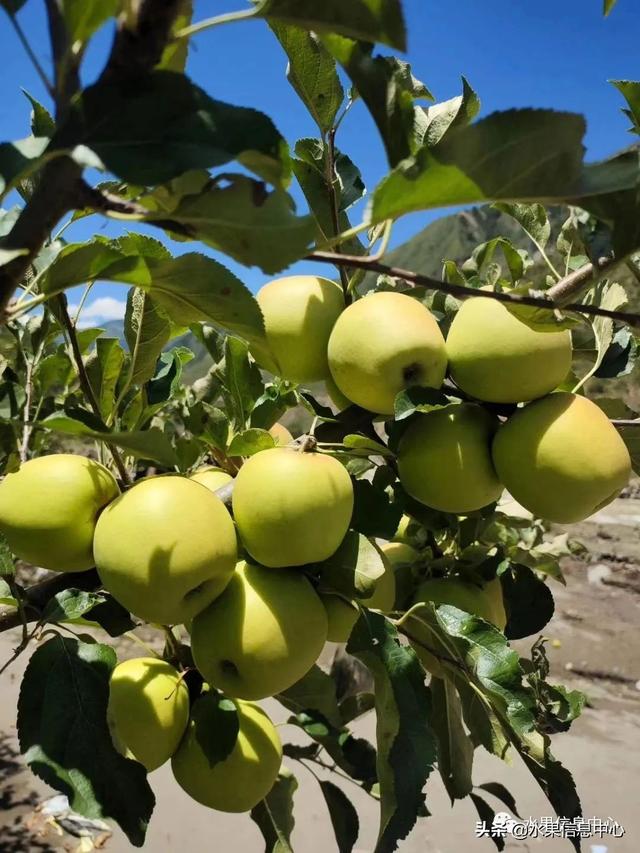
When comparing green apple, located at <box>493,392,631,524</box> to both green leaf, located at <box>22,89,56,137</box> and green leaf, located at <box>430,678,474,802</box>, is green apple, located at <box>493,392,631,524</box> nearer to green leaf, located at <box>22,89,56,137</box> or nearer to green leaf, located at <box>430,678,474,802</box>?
green leaf, located at <box>430,678,474,802</box>

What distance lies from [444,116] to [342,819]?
43.3 inches

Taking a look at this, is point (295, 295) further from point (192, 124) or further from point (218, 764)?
point (218, 764)

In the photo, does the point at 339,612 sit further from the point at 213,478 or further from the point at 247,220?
the point at 247,220

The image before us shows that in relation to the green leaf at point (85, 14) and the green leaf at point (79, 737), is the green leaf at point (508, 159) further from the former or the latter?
the green leaf at point (79, 737)

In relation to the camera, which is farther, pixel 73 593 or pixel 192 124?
pixel 73 593

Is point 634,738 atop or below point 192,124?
below

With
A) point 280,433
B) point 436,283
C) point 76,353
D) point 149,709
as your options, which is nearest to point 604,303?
point 436,283

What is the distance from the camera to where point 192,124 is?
1.41 feet

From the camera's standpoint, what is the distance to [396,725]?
709mm

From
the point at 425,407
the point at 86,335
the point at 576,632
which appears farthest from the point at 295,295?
the point at 576,632

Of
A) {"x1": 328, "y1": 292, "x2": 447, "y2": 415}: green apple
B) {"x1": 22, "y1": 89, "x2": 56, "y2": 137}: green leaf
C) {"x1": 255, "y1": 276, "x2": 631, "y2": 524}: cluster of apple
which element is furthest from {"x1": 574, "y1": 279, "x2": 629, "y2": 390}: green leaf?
{"x1": 22, "y1": 89, "x2": 56, "y2": 137}: green leaf

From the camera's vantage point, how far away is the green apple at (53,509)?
2.34 ft

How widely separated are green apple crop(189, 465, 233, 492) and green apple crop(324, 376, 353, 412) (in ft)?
0.56

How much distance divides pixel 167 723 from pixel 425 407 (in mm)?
505
